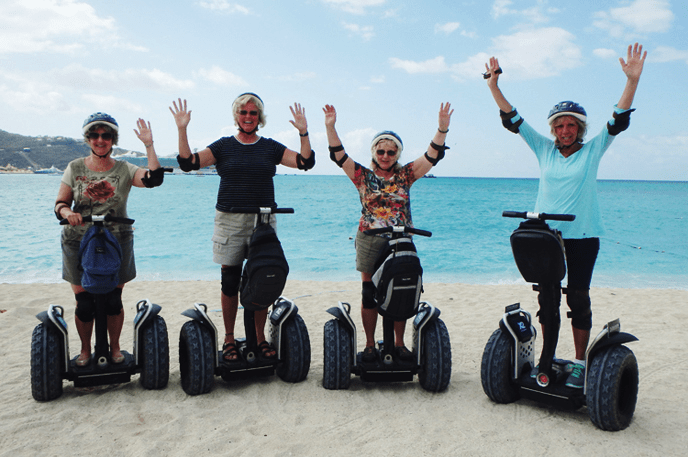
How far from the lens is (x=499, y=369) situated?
10.0ft

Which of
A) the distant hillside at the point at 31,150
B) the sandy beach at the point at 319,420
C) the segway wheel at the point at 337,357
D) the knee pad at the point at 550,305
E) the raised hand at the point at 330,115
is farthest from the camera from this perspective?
the distant hillside at the point at 31,150

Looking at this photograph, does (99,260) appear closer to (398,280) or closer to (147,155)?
(147,155)

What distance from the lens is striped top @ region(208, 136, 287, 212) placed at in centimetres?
335

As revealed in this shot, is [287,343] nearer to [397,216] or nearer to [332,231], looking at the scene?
[397,216]

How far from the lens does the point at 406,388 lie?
3.45 metres

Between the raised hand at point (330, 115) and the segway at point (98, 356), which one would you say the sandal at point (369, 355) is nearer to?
the segway at point (98, 356)

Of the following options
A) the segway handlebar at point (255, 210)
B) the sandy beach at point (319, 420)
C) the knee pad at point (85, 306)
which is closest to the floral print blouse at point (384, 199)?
the segway handlebar at point (255, 210)

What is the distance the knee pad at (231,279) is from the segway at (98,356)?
20.3 inches

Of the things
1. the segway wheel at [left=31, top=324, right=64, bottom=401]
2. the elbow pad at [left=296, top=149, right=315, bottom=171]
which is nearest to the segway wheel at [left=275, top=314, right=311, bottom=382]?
the elbow pad at [left=296, top=149, right=315, bottom=171]

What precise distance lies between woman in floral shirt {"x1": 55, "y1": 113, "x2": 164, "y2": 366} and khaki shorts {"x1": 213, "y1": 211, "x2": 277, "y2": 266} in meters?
0.54

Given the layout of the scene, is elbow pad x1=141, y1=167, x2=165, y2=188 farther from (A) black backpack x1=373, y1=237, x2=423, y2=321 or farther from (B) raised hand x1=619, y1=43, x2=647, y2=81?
(B) raised hand x1=619, y1=43, x2=647, y2=81

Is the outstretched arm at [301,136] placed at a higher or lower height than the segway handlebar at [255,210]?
higher

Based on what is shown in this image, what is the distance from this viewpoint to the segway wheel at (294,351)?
3438mm

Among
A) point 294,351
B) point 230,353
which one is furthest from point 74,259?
point 294,351
